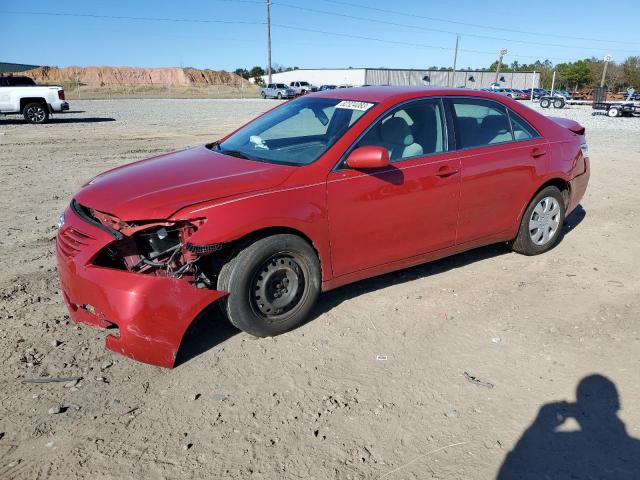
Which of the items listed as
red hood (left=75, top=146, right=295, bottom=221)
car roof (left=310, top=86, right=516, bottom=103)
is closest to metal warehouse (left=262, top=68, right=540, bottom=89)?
car roof (left=310, top=86, right=516, bottom=103)

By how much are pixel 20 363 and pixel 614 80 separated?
8516 cm

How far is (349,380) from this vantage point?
3.36 meters

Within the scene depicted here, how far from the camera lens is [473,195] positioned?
468 centimetres

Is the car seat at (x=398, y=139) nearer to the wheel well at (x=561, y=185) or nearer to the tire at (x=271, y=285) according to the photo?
the tire at (x=271, y=285)

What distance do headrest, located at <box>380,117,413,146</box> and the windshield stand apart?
216mm

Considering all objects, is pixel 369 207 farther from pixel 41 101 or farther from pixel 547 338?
pixel 41 101

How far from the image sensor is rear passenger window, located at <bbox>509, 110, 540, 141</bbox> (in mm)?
5137

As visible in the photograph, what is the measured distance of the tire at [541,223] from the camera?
5.32 metres

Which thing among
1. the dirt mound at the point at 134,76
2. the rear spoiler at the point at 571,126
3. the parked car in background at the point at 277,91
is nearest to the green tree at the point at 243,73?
the dirt mound at the point at 134,76

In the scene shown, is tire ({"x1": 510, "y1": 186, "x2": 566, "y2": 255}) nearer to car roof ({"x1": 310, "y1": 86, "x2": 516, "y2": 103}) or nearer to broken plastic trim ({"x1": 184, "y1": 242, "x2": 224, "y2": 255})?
Answer: car roof ({"x1": 310, "y1": 86, "x2": 516, "y2": 103})

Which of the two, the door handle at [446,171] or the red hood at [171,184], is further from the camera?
the door handle at [446,171]

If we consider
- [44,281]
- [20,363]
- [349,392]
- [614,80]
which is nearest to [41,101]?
[44,281]

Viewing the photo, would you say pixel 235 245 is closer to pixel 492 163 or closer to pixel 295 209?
pixel 295 209

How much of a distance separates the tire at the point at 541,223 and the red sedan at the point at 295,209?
45mm
